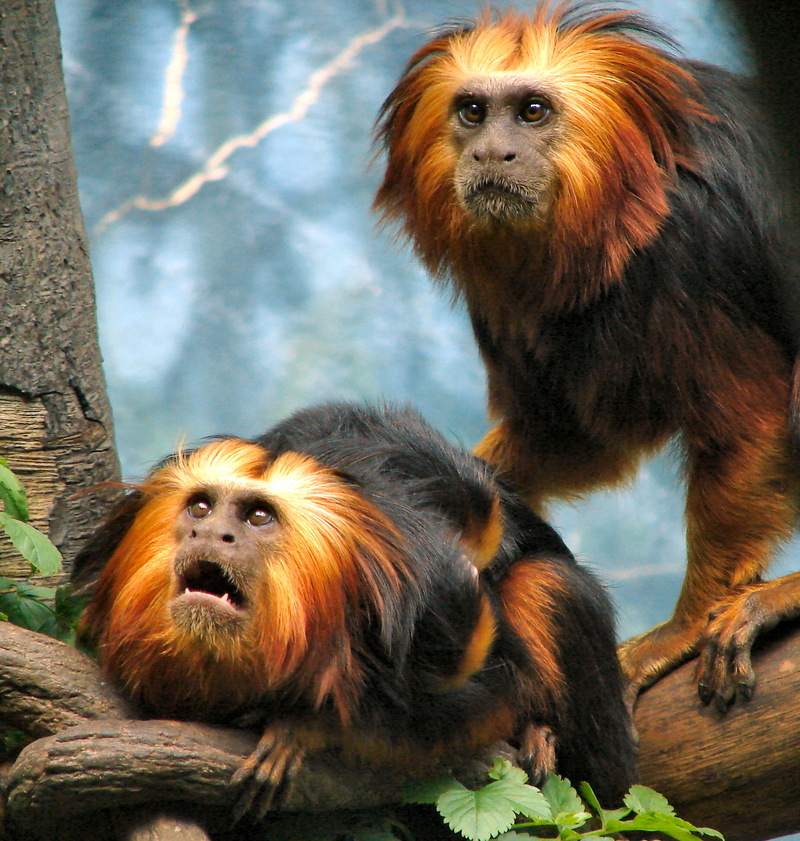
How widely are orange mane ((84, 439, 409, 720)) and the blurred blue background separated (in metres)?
3.77

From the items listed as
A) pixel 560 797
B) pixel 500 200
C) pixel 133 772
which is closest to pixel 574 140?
pixel 500 200

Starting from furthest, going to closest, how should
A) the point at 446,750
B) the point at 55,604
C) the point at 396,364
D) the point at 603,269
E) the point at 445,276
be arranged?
the point at 396,364 → the point at 445,276 → the point at 603,269 → the point at 55,604 → the point at 446,750

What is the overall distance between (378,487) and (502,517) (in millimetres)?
433

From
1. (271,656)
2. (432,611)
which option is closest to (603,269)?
(432,611)

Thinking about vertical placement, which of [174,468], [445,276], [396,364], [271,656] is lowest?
[396,364]


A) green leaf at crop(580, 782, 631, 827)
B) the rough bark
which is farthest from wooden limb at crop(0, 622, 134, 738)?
green leaf at crop(580, 782, 631, 827)

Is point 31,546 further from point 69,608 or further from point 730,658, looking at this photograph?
point 730,658

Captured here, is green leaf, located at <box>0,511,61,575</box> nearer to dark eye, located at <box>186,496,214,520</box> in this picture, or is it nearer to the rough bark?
the rough bark

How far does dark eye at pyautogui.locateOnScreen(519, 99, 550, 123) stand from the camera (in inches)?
118

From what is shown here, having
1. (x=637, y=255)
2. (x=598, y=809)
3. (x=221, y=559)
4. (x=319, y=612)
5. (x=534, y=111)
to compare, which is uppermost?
(x=534, y=111)

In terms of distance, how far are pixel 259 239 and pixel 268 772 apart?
4500mm

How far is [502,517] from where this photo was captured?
108 inches

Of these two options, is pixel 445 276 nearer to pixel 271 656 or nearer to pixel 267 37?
pixel 271 656

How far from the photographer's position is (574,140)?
298cm
